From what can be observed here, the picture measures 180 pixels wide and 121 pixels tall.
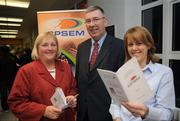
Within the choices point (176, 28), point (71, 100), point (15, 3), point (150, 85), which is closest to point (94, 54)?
point (71, 100)

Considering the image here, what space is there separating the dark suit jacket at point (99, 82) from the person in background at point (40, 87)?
13 cm

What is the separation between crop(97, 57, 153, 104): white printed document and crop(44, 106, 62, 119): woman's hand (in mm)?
→ 647

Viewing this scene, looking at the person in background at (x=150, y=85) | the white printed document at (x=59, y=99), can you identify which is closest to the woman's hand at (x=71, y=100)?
the white printed document at (x=59, y=99)

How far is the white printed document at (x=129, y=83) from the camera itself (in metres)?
1.19

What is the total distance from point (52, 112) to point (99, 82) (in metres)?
0.45

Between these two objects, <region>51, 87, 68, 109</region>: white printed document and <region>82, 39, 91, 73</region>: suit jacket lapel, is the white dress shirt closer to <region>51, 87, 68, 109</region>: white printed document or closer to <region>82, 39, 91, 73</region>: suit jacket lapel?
<region>51, 87, 68, 109</region>: white printed document

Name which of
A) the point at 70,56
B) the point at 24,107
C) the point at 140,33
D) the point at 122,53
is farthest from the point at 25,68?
the point at 70,56

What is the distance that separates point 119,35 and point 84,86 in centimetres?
136

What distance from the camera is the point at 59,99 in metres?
1.70

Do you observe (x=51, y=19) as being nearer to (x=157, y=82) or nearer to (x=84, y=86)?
(x=84, y=86)

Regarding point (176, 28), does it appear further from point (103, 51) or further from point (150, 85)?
point (150, 85)

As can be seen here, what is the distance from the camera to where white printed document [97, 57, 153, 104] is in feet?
3.90

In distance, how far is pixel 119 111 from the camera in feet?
5.20

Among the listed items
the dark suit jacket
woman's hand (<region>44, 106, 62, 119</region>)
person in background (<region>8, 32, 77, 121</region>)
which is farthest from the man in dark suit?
woman's hand (<region>44, 106, 62, 119</region>)
